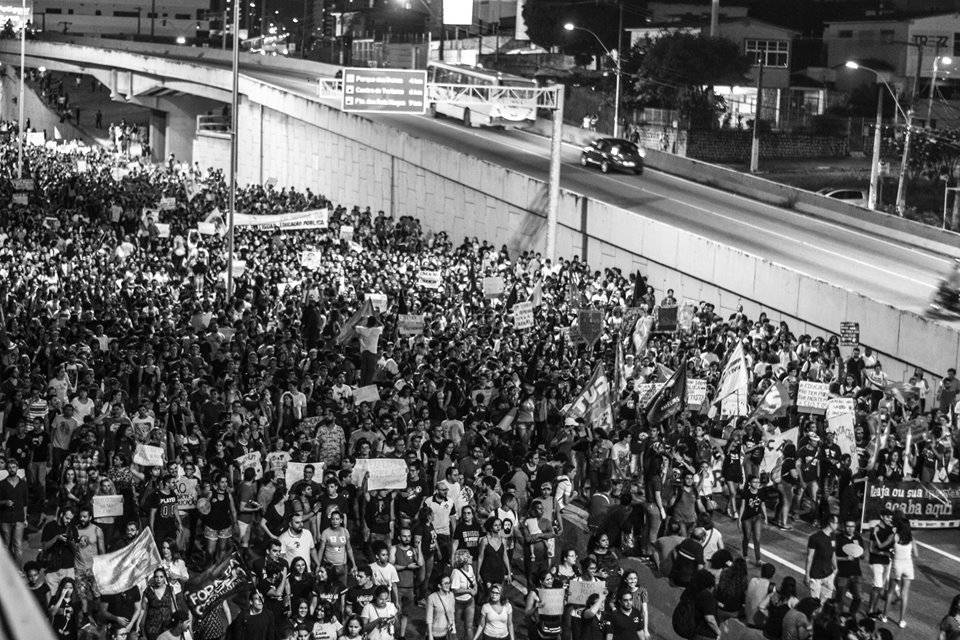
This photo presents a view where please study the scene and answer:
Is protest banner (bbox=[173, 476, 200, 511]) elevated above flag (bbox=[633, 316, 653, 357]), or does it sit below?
above

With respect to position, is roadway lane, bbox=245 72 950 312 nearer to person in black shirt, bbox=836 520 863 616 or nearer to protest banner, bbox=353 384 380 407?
protest banner, bbox=353 384 380 407

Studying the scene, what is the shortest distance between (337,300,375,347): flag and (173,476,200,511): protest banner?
30.3ft

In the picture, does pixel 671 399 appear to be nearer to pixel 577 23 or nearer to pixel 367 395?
pixel 367 395

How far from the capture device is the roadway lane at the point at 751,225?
3275cm

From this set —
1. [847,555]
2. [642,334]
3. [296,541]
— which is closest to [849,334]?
[642,334]

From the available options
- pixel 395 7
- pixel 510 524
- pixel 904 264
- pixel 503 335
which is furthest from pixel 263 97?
pixel 395 7

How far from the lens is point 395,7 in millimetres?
132000

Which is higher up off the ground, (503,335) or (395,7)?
(395,7)

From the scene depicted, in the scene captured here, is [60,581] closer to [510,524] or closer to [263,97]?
[510,524]

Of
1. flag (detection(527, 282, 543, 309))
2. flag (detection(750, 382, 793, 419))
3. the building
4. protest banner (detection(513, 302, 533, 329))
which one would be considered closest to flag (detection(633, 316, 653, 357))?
protest banner (detection(513, 302, 533, 329))

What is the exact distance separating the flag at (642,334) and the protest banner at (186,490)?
36.9 ft

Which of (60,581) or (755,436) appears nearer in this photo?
(60,581)

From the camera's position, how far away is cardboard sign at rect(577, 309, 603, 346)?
22.5m

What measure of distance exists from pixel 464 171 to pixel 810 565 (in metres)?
30.9
